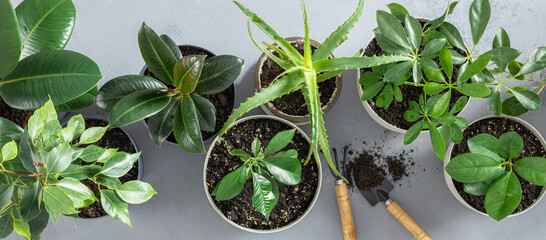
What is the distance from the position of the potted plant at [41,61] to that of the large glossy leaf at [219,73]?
0.27 m

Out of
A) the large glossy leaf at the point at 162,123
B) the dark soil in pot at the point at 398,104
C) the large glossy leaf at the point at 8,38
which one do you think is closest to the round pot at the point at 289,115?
the dark soil in pot at the point at 398,104

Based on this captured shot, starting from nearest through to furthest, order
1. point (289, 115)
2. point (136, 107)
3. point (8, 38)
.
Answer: point (8, 38)
point (136, 107)
point (289, 115)

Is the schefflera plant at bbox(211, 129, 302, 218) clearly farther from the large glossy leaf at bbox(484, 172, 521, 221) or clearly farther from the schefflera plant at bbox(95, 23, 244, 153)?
the large glossy leaf at bbox(484, 172, 521, 221)

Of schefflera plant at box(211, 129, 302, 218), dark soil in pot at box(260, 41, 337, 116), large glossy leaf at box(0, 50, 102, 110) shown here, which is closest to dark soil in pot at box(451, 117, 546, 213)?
dark soil in pot at box(260, 41, 337, 116)

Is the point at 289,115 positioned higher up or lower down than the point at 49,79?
lower down

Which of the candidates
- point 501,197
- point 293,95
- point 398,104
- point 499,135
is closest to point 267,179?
point 293,95

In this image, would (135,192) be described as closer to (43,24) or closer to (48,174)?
(48,174)

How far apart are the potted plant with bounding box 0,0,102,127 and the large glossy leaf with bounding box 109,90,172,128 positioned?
83mm

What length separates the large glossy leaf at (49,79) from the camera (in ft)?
3.14

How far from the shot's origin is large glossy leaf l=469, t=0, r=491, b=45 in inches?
40.6

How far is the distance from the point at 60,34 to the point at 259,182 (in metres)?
0.66

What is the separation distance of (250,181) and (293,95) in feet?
1.02

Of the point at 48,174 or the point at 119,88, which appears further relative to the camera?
the point at 119,88

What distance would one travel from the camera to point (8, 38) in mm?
876
